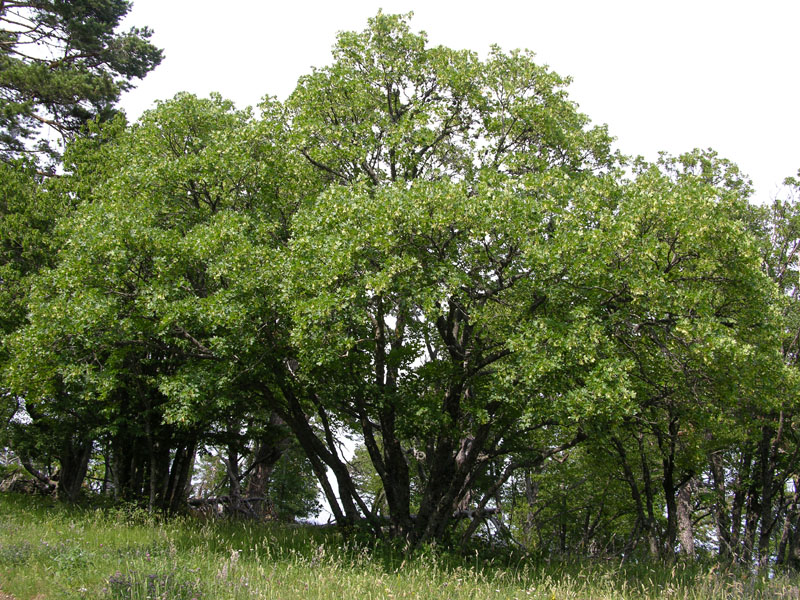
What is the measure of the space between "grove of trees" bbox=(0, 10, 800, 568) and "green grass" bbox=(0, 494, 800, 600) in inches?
96.7

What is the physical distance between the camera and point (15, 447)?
18.4 meters

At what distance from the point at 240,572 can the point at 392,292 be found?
550 centimetres

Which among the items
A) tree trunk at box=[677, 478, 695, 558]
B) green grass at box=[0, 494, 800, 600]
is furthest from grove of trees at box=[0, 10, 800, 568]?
tree trunk at box=[677, 478, 695, 558]

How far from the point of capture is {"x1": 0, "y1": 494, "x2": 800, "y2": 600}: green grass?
809 cm

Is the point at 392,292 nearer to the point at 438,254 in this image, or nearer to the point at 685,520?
the point at 438,254

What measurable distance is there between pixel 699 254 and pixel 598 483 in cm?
1519

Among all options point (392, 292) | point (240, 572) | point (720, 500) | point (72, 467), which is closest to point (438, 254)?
point (392, 292)

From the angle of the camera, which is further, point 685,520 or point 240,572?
point 685,520

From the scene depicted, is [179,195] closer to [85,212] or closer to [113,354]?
[85,212]

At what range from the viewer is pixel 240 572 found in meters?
9.26

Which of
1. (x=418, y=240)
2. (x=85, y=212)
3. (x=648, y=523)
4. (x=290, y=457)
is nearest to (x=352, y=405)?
(x=418, y=240)

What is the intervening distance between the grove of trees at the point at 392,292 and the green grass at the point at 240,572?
2.46 metres

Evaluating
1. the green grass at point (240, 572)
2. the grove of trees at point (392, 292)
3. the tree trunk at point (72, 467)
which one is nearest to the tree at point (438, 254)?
the grove of trees at point (392, 292)

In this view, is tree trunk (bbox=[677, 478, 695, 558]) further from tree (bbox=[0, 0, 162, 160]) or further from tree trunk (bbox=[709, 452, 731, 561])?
tree (bbox=[0, 0, 162, 160])
